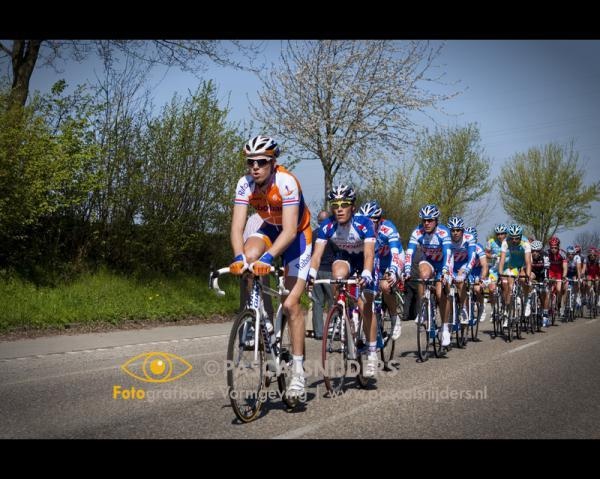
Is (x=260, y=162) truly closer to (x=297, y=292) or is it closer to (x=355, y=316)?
(x=297, y=292)

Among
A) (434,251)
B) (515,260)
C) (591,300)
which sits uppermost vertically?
(434,251)

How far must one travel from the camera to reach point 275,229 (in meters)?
6.71

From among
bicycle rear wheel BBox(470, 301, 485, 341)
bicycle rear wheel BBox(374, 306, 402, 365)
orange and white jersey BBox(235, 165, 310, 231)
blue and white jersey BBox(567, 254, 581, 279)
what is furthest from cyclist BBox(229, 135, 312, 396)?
blue and white jersey BBox(567, 254, 581, 279)

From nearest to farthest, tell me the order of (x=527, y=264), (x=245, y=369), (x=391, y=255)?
1. (x=245, y=369)
2. (x=391, y=255)
3. (x=527, y=264)

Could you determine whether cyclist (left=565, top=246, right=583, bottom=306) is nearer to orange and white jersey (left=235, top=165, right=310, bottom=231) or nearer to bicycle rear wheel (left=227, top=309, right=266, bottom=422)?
orange and white jersey (left=235, top=165, right=310, bottom=231)

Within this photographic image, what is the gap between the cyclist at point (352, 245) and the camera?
7.94 metres

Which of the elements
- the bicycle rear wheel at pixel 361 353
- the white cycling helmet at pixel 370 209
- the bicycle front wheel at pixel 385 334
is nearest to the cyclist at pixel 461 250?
the bicycle front wheel at pixel 385 334

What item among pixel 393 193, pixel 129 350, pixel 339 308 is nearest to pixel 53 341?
pixel 129 350

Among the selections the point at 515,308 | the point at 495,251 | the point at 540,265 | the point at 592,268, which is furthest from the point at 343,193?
the point at 592,268

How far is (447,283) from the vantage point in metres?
11.2

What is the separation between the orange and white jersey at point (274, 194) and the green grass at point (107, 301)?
22.3ft

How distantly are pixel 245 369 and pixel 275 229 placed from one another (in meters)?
1.41

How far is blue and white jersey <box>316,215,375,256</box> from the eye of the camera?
8.18m
